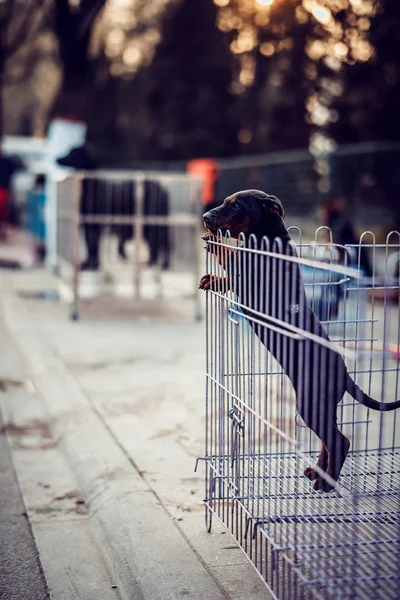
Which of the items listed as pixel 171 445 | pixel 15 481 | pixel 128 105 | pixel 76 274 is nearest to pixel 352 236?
pixel 76 274

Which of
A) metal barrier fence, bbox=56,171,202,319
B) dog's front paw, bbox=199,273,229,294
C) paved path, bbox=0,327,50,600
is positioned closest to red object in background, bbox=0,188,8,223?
metal barrier fence, bbox=56,171,202,319

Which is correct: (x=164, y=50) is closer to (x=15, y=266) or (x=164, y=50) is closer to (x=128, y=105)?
(x=128, y=105)

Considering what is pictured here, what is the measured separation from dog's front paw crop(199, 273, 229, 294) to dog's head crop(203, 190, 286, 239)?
0.22 m

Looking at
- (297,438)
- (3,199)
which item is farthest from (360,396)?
(3,199)

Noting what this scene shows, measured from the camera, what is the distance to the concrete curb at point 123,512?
12.1 ft

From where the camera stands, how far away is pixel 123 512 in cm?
455

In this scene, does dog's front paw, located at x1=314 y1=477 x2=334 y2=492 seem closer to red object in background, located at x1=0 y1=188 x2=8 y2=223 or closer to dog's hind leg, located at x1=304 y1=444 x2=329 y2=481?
dog's hind leg, located at x1=304 y1=444 x2=329 y2=481

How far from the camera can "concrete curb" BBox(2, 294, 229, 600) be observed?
12.1 ft

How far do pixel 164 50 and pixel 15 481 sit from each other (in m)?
29.4

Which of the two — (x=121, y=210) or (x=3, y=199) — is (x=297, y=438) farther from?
(x=3, y=199)

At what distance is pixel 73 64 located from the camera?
16.9 m

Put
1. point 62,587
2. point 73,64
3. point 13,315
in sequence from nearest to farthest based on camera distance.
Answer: point 62,587 → point 13,315 → point 73,64

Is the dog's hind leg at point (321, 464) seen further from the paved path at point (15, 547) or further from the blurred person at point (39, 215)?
the blurred person at point (39, 215)

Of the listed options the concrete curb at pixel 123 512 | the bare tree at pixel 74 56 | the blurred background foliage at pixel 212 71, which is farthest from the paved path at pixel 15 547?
the bare tree at pixel 74 56
